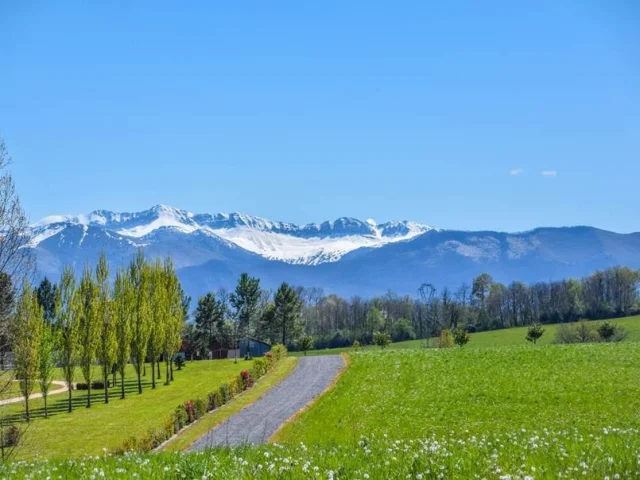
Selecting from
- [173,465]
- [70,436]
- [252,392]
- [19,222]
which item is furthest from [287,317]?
[173,465]

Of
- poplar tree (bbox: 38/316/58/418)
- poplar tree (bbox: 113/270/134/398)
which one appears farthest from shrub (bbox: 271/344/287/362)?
poplar tree (bbox: 38/316/58/418)

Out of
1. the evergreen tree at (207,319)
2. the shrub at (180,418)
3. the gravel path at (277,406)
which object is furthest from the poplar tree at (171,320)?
the evergreen tree at (207,319)

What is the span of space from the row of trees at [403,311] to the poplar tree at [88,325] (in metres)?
48.7

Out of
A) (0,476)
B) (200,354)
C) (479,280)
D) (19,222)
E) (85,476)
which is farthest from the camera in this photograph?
(479,280)

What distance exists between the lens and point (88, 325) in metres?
50.3

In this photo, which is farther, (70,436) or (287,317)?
(287,317)

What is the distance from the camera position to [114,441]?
3316 centimetres

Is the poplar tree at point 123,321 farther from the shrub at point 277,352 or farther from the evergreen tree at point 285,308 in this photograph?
the evergreen tree at point 285,308

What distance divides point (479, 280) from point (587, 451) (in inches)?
6369

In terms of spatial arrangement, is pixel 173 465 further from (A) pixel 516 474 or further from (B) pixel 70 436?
(B) pixel 70 436

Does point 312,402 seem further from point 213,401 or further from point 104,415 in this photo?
point 104,415

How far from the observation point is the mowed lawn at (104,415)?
3291 centimetres

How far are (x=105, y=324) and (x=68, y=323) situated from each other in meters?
3.55

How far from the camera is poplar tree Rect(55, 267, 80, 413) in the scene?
48.4 meters
